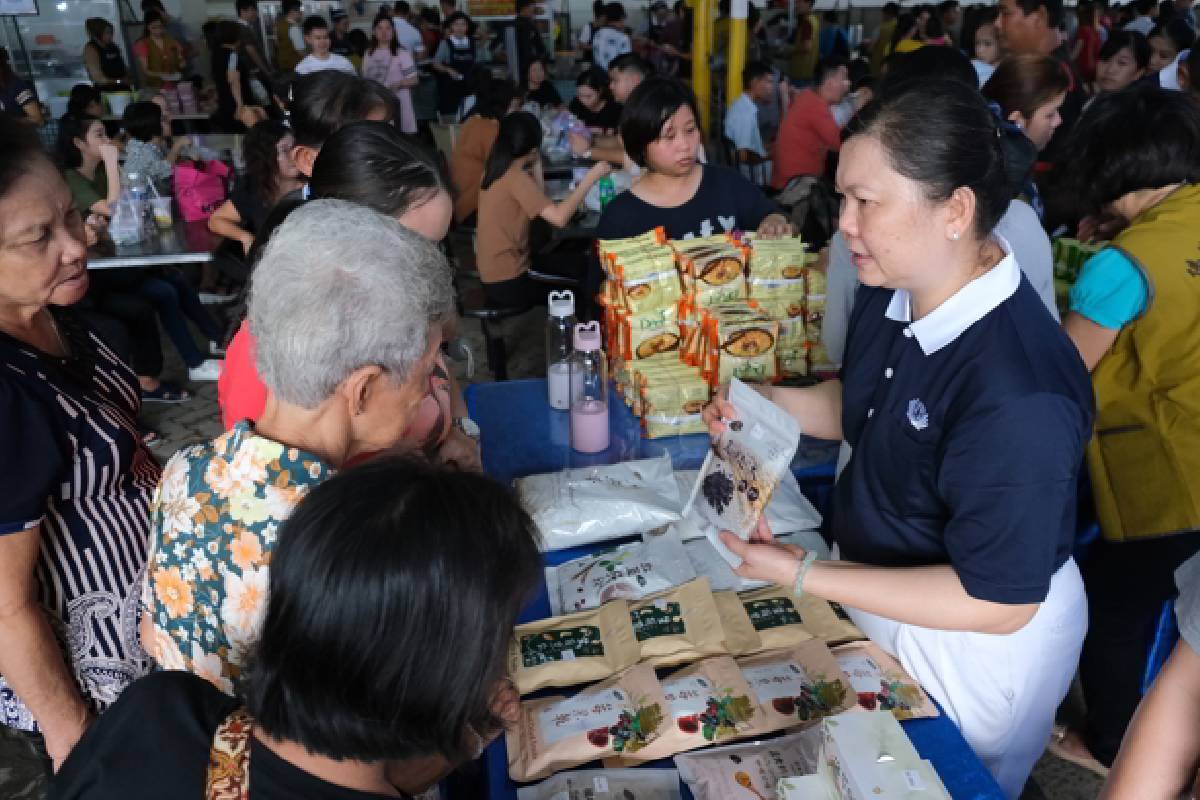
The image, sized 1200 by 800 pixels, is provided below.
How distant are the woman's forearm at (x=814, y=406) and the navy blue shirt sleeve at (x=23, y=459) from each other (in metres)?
1.43

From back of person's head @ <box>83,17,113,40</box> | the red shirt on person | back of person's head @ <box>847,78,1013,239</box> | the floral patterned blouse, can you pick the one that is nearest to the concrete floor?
back of person's head @ <box>847,78,1013,239</box>

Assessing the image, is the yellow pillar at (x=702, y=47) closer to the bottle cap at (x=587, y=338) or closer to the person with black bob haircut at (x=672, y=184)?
the person with black bob haircut at (x=672, y=184)

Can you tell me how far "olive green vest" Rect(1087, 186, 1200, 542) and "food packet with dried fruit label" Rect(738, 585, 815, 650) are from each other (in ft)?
3.91

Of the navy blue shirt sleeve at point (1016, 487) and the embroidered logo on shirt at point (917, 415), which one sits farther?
the embroidered logo on shirt at point (917, 415)

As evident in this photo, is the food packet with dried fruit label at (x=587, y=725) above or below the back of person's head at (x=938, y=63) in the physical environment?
below

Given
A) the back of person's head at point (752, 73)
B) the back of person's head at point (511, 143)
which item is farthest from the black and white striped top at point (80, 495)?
the back of person's head at point (752, 73)

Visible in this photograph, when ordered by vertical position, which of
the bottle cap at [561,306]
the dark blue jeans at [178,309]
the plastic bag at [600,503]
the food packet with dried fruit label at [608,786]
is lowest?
the dark blue jeans at [178,309]

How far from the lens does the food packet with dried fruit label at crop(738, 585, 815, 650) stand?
→ 153 cm

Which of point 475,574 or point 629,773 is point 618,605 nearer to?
point 629,773

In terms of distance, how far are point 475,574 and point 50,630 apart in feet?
3.44

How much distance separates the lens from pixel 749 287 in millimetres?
2273

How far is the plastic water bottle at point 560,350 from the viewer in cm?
239

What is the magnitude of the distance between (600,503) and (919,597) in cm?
78

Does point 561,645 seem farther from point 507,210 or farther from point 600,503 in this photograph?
point 507,210
